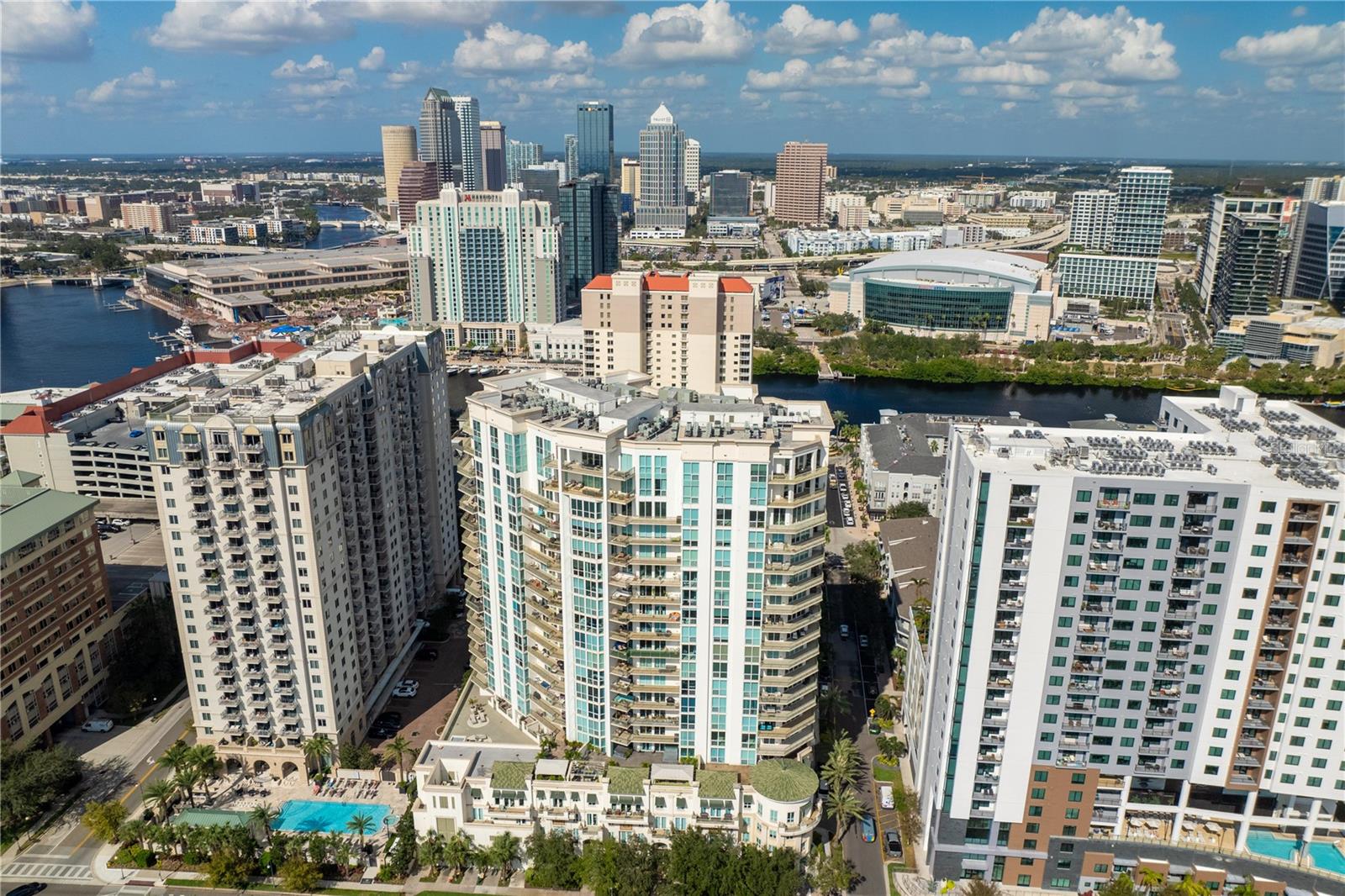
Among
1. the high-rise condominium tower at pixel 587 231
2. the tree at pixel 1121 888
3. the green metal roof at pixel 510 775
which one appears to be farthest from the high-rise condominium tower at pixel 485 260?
the tree at pixel 1121 888

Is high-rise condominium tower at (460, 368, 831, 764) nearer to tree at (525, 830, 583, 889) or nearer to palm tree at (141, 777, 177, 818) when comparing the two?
tree at (525, 830, 583, 889)

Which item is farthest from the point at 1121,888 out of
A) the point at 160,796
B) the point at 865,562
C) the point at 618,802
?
the point at 160,796

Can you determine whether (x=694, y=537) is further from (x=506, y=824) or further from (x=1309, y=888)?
(x=1309, y=888)

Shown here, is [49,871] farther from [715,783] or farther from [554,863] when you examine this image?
[715,783]

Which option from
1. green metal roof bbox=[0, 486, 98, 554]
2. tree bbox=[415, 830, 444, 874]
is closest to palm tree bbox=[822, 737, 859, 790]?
tree bbox=[415, 830, 444, 874]

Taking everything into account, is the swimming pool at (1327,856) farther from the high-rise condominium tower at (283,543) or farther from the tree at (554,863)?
the high-rise condominium tower at (283,543)

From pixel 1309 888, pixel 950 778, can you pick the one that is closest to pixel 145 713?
pixel 950 778
